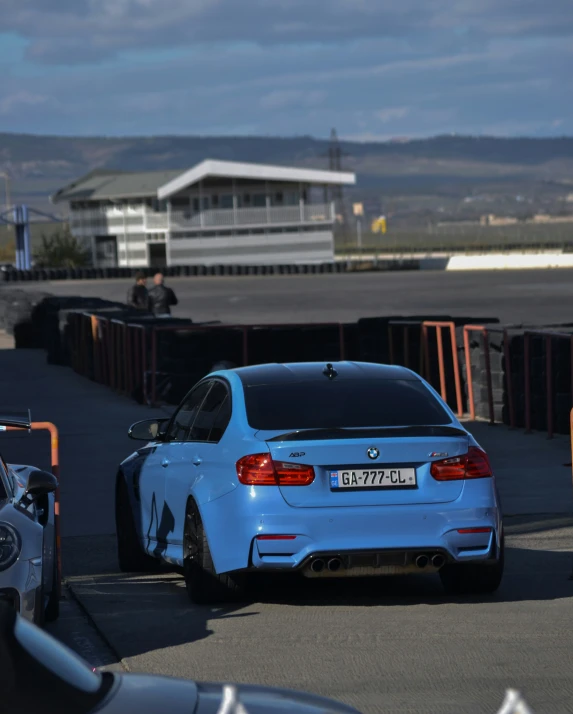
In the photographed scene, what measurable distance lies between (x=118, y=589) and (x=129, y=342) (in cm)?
1342

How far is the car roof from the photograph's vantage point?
843 centimetres

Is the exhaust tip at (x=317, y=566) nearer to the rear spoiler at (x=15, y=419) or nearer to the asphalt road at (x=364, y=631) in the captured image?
the asphalt road at (x=364, y=631)

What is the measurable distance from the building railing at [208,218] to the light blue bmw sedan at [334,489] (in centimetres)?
10193

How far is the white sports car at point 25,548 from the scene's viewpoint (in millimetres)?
6516

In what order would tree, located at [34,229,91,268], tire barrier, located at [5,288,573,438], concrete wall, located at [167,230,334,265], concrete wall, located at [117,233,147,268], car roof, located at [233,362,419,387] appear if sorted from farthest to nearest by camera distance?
concrete wall, located at [117,233,147,268]
tree, located at [34,229,91,268]
concrete wall, located at [167,230,334,265]
tire barrier, located at [5,288,573,438]
car roof, located at [233,362,419,387]

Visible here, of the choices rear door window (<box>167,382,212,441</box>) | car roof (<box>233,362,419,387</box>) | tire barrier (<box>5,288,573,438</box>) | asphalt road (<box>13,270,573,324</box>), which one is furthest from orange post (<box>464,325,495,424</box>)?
asphalt road (<box>13,270,573,324</box>)

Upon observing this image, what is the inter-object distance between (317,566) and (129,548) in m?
2.28

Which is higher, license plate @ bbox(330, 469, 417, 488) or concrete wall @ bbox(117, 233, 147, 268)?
license plate @ bbox(330, 469, 417, 488)

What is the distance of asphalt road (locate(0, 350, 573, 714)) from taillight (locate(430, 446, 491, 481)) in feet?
2.44

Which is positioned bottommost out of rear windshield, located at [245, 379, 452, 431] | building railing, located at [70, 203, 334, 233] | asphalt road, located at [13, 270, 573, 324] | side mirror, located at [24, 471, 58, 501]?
asphalt road, located at [13, 270, 573, 324]

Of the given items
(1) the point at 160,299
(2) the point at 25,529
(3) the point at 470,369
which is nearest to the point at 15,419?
(2) the point at 25,529

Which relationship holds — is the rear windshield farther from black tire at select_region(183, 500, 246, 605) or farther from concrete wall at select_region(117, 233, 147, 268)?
concrete wall at select_region(117, 233, 147, 268)

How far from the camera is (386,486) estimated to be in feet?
25.0

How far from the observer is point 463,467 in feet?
25.5
